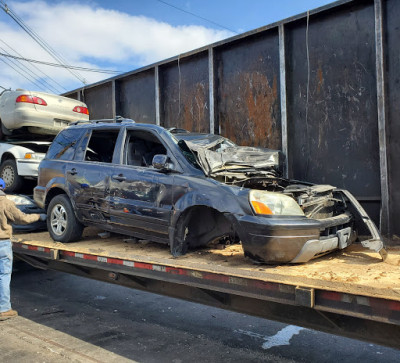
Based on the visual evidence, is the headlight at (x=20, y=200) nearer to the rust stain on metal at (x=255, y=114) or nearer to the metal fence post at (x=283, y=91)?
the rust stain on metal at (x=255, y=114)

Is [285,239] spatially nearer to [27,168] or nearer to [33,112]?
[27,168]

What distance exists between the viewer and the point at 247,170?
4.51 meters

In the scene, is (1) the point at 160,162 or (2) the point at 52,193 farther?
(2) the point at 52,193

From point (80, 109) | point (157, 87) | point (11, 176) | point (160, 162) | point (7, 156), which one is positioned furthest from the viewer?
point (80, 109)

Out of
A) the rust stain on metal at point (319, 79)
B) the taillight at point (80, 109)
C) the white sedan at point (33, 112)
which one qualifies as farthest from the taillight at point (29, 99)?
the rust stain on metal at point (319, 79)

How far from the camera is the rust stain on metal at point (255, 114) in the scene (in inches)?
257

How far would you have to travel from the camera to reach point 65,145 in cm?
581

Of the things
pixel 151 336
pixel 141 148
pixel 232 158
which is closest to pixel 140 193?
pixel 141 148

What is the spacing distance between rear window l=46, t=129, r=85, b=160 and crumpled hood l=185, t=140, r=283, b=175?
1950 millimetres

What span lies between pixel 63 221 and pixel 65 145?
45.5 inches

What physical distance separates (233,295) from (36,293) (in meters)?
4.16

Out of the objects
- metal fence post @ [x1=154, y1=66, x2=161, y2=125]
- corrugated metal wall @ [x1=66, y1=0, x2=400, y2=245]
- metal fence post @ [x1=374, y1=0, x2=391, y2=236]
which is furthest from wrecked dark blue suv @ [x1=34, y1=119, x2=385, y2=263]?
metal fence post @ [x1=154, y1=66, x2=161, y2=125]

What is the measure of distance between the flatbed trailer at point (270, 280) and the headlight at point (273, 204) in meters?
0.48

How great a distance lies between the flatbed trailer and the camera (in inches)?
103
